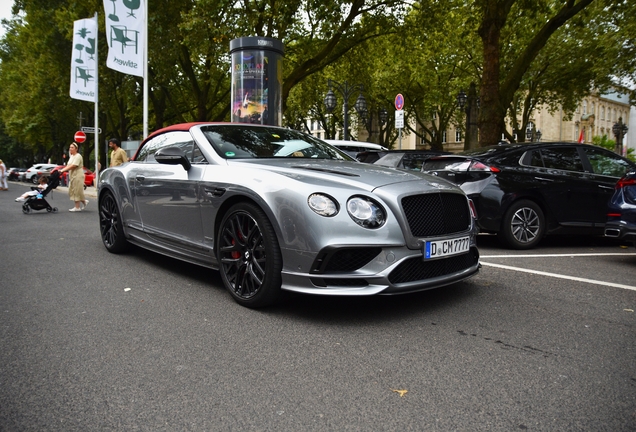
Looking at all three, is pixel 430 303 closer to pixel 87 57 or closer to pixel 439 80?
pixel 87 57

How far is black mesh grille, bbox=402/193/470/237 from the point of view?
390cm

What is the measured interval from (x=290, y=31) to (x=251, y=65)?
31.3 ft

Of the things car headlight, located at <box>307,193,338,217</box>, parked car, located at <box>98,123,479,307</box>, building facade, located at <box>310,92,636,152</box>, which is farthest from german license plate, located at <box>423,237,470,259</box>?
building facade, located at <box>310,92,636,152</box>

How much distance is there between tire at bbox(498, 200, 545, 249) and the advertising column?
8026 mm

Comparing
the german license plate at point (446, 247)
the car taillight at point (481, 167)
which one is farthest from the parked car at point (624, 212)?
the german license plate at point (446, 247)

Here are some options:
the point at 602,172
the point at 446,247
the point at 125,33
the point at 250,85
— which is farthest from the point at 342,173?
the point at 125,33

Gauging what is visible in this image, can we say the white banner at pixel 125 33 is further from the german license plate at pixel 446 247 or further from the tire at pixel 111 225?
the german license plate at pixel 446 247

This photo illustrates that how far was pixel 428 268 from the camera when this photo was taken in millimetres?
3979

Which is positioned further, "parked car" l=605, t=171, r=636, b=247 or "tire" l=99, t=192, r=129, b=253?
"tire" l=99, t=192, r=129, b=253

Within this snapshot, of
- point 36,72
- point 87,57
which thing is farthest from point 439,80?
point 36,72

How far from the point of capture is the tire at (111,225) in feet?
21.5

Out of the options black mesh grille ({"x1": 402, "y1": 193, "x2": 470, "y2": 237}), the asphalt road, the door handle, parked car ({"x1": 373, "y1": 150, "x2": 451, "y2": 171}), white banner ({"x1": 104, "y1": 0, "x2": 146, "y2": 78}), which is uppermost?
white banner ({"x1": 104, "y1": 0, "x2": 146, "y2": 78})

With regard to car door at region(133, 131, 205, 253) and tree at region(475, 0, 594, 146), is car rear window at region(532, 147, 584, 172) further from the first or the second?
tree at region(475, 0, 594, 146)

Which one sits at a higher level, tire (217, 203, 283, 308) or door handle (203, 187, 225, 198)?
door handle (203, 187, 225, 198)
